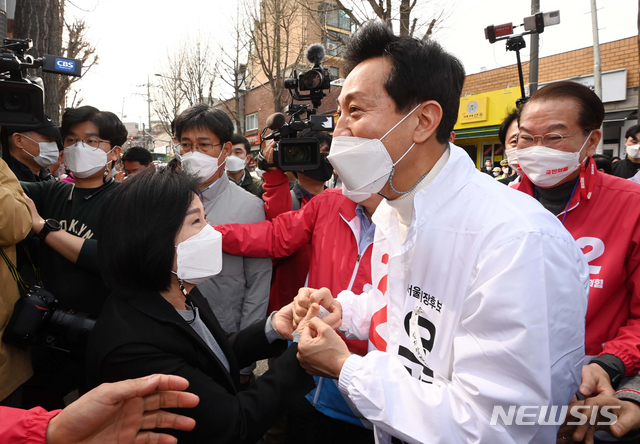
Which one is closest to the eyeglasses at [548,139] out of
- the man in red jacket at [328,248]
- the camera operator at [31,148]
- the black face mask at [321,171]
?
the man in red jacket at [328,248]

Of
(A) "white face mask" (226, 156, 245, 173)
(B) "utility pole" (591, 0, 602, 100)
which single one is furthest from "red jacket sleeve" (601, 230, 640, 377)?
(B) "utility pole" (591, 0, 602, 100)

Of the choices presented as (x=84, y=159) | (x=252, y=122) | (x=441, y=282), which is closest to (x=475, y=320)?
(x=441, y=282)

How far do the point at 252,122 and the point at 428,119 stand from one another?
28.0 meters

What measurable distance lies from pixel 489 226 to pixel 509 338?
1.04ft

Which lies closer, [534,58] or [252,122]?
[534,58]

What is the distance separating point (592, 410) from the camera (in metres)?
1.46

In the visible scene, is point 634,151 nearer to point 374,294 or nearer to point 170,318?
point 374,294

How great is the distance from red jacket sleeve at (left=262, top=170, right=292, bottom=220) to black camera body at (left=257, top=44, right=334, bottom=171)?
0.46ft

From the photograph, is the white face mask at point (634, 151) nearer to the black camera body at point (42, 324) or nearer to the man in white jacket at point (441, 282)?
the man in white jacket at point (441, 282)

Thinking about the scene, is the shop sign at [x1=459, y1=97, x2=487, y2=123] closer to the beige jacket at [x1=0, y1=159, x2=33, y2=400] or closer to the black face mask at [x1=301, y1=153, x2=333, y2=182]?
the black face mask at [x1=301, y1=153, x2=333, y2=182]

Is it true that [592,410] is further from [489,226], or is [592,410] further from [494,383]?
[489,226]

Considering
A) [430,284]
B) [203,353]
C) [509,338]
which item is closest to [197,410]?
[203,353]

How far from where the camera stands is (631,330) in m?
1.69

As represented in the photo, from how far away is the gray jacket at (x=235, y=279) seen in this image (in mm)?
2668
